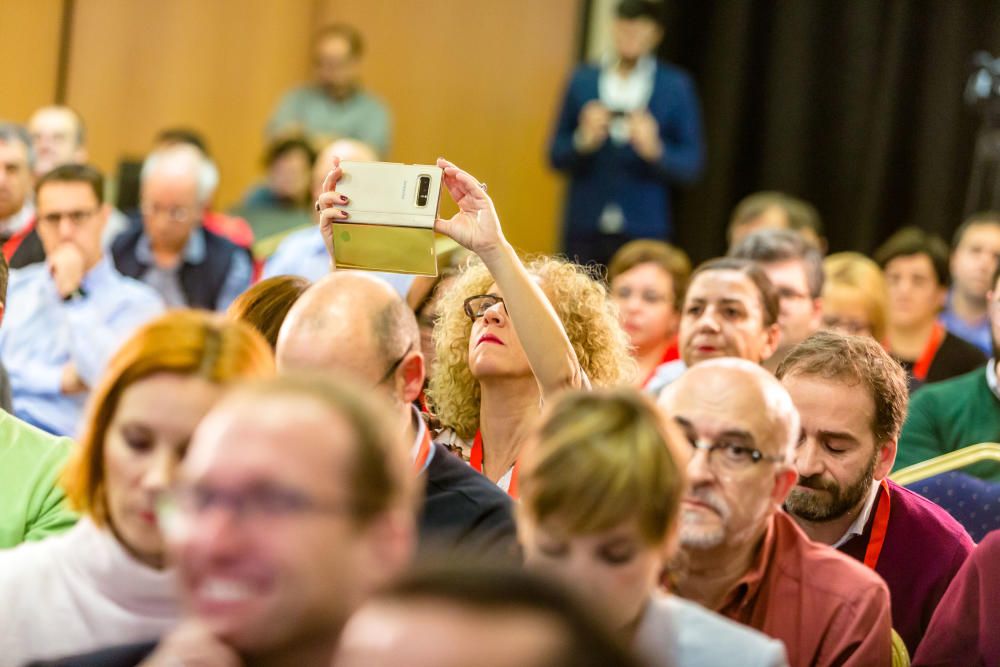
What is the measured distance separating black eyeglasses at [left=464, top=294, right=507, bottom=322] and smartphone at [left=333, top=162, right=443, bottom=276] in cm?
42

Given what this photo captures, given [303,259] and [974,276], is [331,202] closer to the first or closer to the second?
[303,259]

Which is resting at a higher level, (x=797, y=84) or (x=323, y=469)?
(x=797, y=84)

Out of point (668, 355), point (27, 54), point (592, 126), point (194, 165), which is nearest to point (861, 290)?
point (668, 355)

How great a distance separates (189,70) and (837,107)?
11.0ft

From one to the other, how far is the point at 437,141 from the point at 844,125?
2.21 meters

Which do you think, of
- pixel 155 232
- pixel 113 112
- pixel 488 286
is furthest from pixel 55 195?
pixel 113 112

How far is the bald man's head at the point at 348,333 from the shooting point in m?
2.23

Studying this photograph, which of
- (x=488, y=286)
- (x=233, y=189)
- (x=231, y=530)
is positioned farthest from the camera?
(x=233, y=189)

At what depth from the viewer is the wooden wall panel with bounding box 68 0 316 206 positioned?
784 centimetres

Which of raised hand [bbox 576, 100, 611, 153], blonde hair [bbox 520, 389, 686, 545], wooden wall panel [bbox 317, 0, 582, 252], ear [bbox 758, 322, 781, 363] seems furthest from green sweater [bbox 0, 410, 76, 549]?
wooden wall panel [bbox 317, 0, 582, 252]

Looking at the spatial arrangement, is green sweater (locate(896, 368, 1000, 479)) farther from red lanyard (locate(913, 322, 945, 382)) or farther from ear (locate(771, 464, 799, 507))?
ear (locate(771, 464, 799, 507))

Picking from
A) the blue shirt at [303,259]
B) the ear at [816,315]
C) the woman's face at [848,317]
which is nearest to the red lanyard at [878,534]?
the ear at [816,315]

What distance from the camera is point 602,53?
829 centimetres

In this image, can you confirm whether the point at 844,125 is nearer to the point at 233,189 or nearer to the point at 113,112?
the point at 233,189
